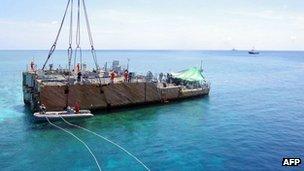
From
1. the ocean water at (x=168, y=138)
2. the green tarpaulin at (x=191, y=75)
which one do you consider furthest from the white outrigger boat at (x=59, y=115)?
the green tarpaulin at (x=191, y=75)

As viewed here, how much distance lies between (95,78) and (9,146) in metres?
23.6

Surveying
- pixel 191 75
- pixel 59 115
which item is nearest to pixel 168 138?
pixel 59 115

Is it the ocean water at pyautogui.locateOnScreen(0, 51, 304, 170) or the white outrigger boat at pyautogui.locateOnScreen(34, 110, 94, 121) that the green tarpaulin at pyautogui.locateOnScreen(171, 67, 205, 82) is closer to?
the ocean water at pyautogui.locateOnScreen(0, 51, 304, 170)

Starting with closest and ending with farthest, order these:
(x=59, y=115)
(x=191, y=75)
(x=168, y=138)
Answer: (x=168, y=138) → (x=59, y=115) → (x=191, y=75)

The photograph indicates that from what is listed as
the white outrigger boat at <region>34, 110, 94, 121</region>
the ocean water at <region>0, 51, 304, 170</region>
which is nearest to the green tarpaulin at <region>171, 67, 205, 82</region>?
the ocean water at <region>0, 51, 304, 170</region>

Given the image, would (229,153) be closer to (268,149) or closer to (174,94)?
(268,149)

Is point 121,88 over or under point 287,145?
over

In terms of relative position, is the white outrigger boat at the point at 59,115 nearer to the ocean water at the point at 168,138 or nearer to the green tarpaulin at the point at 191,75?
the ocean water at the point at 168,138

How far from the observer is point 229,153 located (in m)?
42.4

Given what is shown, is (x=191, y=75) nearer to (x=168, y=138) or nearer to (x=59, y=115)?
(x=168, y=138)

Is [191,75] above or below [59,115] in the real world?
above

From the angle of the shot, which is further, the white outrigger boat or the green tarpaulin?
the green tarpaulin

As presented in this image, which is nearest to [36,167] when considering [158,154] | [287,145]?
[158,154]

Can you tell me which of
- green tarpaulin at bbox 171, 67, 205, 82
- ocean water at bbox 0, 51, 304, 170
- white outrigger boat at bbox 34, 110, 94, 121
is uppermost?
green tarpaulin at bbox 171, 67, 205, 82
